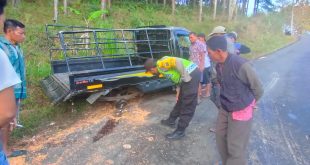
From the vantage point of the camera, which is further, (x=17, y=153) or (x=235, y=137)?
(x=17, y=153)

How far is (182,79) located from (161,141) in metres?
1.06

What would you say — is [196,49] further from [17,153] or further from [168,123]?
[17,153]

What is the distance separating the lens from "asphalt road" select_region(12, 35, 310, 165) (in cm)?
469

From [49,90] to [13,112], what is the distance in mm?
5231

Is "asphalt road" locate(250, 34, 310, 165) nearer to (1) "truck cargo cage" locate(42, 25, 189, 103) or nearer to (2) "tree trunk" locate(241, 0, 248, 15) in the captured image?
(1) "truck cargo cage" locate(42, 25, 189, 103)

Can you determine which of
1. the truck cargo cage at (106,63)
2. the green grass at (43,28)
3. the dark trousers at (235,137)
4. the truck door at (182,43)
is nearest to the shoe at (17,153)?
the green grass at (43,28)

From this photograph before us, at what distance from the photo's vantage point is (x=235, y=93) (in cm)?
348

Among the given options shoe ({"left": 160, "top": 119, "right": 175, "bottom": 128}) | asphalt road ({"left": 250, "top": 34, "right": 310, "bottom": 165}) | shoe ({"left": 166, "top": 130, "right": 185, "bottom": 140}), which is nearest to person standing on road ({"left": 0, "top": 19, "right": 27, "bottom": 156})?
shoe ({"left": 166, "top": 130, "right": 185, "bottom": 140})

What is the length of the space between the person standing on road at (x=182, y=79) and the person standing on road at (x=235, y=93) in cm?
155

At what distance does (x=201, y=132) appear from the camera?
18.9 feet

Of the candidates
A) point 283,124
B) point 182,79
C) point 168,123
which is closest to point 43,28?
point 168,123

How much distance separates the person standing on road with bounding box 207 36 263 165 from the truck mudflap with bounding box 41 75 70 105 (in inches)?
134

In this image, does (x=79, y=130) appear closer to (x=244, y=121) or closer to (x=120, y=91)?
(x=120, y=91)

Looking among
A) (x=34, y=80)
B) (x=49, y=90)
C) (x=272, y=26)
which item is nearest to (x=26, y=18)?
(x=34, y=80)
